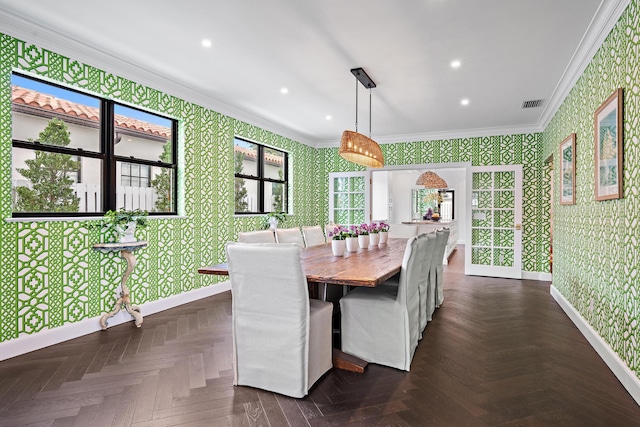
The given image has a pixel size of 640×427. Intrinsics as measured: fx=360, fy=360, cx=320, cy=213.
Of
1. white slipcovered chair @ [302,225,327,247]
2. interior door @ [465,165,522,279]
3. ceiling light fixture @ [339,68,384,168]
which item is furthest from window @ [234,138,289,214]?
interior door @ [465,165,522,279]

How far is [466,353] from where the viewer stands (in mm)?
2855

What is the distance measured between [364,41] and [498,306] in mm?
3341

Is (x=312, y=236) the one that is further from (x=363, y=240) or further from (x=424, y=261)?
(x=424, y=261)

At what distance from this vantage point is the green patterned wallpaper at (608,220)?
224 cm

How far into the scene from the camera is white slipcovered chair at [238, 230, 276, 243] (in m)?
3.27

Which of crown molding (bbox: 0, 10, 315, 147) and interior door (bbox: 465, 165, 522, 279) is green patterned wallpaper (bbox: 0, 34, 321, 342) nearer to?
crown molding (bbox: 0, 10, 315, 147)

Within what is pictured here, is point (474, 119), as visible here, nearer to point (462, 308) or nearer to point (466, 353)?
point (462, 308)

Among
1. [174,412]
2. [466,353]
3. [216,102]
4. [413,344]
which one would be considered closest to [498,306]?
[466,353]

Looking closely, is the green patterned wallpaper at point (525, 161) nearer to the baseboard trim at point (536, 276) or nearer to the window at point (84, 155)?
the baseboard trim at point (536, 276)

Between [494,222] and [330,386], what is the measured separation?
5212mm

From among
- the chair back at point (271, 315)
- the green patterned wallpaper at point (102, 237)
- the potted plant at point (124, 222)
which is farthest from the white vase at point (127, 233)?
the chair back at point (271, 315)

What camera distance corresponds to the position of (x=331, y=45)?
3.18 metres

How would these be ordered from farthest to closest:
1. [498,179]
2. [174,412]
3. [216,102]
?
[498,179] → [216,102] → [174,412]

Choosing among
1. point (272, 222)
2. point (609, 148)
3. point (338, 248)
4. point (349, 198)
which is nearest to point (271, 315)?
point (338, 248)
